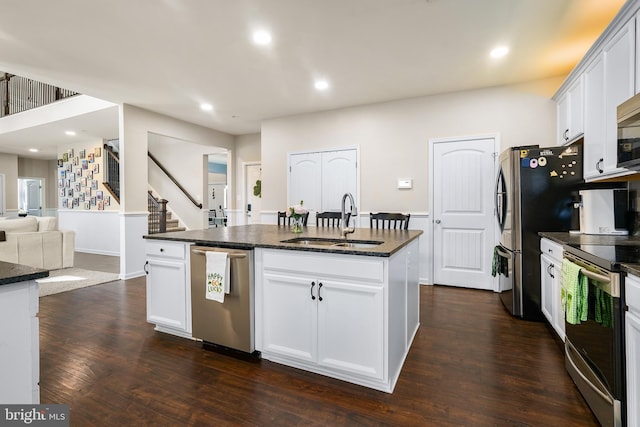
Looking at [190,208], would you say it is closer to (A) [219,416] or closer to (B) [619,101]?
(A) [219,416]

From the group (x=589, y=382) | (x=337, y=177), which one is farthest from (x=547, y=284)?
(x=337, y=177)

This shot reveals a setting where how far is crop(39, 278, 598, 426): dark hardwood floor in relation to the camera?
5.56 ft

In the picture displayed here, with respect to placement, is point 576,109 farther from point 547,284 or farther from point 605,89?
point 547,284

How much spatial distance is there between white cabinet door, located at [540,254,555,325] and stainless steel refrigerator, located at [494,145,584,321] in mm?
100

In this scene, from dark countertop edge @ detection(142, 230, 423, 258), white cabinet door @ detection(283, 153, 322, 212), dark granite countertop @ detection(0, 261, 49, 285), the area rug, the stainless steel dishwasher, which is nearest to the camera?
dark granite countertop @ detection(0, 261, 49, 285)

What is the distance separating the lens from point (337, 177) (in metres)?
5.18

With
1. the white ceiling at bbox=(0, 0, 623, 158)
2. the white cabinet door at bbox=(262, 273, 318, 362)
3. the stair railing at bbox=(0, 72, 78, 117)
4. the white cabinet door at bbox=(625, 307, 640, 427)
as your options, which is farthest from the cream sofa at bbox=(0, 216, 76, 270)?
the white cabinet door at bbox=(625, 307, 640, 427)

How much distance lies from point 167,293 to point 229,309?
72cm

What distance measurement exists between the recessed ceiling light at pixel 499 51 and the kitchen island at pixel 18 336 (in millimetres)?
3996

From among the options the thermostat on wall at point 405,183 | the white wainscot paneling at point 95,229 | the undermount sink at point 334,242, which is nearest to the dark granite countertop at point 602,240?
the undermount sink at point 334,242

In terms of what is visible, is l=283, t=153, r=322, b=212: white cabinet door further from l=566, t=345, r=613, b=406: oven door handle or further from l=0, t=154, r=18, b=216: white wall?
l=0, t=154, r=18, b=216: white wall

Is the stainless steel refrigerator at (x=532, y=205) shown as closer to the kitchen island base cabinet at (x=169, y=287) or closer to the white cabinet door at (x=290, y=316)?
the white cabinet door at (x=290, y=316)

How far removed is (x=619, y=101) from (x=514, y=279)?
1.76 metres

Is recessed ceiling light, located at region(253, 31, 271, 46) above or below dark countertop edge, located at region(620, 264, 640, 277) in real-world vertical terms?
above
